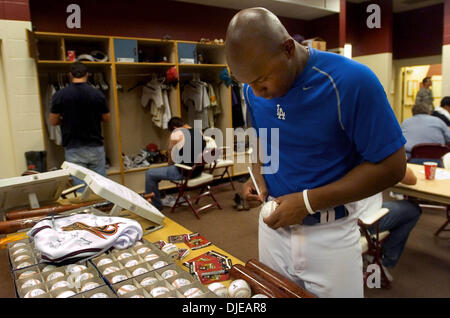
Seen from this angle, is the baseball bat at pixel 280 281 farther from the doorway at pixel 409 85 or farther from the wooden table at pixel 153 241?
the doorway at pixel 409 85

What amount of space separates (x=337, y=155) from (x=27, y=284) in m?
0.97

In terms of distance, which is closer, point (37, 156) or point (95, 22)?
point (37, 156)

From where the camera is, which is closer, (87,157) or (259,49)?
(259,49)

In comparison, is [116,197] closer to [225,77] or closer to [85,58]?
[85,58]

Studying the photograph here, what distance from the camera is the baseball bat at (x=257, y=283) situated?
0.86 m

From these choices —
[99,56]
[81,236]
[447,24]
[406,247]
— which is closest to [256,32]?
[81,236]

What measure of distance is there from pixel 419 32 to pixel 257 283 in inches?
363

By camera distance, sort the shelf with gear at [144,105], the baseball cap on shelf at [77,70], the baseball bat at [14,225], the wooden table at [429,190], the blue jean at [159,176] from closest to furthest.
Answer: the baseball bat at [14,225], the wooden table at [429,190], the baseball cap on shelf at [77,70], the blue jean at [159,176], the shelf with gear at [144,105]

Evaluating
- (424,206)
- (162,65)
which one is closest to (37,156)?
(162,65)

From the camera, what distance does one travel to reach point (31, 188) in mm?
1815

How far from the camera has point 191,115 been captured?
5738 millimetres

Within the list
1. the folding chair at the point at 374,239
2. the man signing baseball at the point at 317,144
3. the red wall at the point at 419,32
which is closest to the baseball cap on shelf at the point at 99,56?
the folding chair at the point at 374,239

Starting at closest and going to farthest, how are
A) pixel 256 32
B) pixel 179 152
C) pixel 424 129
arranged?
1. pixel 256 32
2. pixel 424 129
3. pixel 179 152
